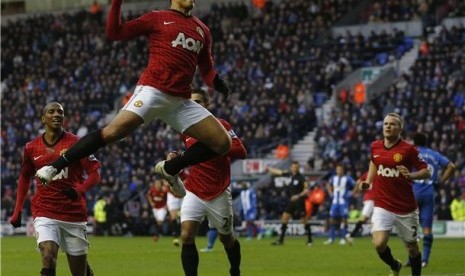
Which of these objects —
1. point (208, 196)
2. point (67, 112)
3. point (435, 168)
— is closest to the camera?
point (208, 196)

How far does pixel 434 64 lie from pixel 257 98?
303 inches

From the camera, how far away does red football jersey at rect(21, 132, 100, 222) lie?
1353 cm

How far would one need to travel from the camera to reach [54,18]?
204ft

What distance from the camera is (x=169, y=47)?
11.7 m

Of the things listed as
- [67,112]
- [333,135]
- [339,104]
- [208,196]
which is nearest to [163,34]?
[208,196]

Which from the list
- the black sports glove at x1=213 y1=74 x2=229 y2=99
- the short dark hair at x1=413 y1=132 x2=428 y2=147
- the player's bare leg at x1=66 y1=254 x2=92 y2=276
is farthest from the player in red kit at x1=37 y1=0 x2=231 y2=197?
the short dark hair at x1=413 y1=132 x2=428 y2=147

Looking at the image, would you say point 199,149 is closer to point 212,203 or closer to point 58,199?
point 58,199

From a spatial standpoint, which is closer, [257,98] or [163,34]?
[163,34]

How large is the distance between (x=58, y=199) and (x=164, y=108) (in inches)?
101

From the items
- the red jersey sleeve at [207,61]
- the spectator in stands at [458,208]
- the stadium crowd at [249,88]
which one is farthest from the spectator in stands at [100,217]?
the red jersey sleeve at [207,61]

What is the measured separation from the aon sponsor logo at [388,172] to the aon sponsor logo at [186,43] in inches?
222

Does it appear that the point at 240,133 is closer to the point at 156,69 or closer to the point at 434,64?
the point at 434,64

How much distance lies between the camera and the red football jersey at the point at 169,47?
11656mm

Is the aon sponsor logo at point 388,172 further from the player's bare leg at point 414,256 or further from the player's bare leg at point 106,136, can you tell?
the player's bare leg at point 106,136
